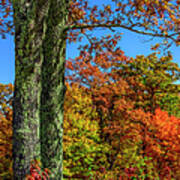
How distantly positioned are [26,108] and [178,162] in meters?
Result: 11.5

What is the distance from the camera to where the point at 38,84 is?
20.6ft

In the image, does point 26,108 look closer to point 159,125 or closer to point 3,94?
point 3,94

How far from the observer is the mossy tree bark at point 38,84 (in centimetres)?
609

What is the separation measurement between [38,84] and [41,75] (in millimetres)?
517

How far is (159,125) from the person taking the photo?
14.8 metres

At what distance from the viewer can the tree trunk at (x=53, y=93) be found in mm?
6680

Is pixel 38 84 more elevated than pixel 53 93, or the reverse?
pixel 38 84

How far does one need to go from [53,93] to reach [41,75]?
20.0 inches

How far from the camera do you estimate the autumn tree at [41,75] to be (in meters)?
6.10

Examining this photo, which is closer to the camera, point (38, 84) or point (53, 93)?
point (38, 84)

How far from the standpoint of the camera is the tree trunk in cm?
668

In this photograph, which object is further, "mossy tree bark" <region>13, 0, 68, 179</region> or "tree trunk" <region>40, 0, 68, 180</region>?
"tree trunk" <region>40, 0, 68, 180</region>

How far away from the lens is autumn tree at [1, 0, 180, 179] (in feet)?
20.0

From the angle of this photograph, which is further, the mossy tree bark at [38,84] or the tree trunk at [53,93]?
the tree trunk at [53,93]
